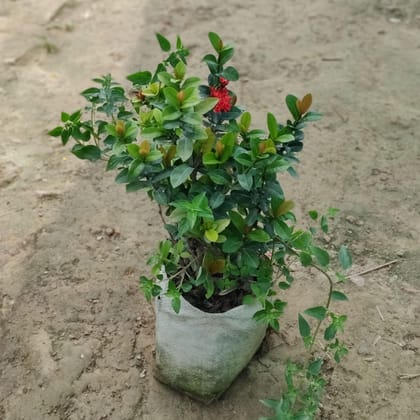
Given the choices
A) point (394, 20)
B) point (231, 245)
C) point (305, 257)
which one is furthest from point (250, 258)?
point (394, 20)

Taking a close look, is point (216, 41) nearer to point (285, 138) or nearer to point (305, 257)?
point (285, 138)

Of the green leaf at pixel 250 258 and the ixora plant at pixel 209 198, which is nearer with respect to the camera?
the ixora plant at pixel 209 198

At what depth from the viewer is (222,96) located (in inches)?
57.4

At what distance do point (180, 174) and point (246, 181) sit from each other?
6.1 inches

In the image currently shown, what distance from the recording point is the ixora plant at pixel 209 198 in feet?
4.51

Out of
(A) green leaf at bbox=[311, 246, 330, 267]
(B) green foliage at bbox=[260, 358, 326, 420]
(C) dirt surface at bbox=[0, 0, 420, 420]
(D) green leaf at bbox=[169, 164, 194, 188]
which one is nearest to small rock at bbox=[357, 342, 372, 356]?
(C) dirt surface at bbox=[0, 0, 420, 420]

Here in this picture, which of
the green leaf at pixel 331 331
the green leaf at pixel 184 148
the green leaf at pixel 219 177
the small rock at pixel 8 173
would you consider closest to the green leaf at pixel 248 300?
the green leaf at pixel 331 331

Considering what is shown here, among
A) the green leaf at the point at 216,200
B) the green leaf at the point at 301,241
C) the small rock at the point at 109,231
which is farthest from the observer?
the small rock at the point at 109,231

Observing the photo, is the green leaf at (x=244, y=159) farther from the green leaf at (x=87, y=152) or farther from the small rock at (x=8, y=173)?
the small rock at (x=8, y=173)

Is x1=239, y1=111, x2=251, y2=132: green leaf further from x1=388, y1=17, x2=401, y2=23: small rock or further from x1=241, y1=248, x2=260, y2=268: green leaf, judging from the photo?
x1=388, y1=17, x2=401, y2=23: small rock

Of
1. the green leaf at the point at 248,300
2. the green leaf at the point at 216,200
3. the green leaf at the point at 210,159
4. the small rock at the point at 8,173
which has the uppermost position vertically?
the green leaf at the point at 210,159

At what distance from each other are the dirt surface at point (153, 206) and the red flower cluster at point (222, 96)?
2.85 feet

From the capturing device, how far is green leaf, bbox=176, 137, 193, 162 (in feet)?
4.37

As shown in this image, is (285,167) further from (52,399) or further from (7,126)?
(7,126)
